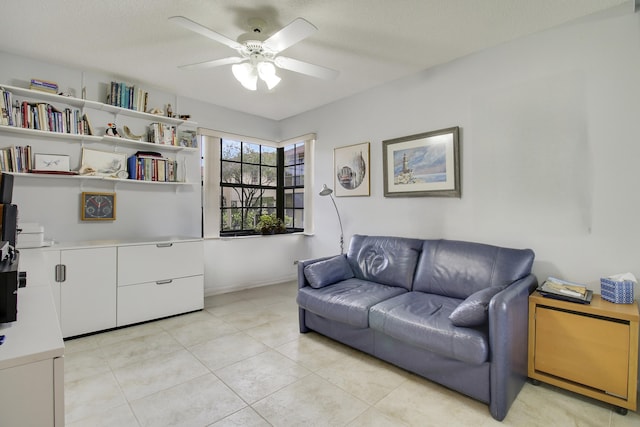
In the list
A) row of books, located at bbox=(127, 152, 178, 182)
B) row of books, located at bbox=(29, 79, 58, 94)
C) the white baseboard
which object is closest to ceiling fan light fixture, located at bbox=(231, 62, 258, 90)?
row of books, located at bbox=(127, 152, 178, 182)

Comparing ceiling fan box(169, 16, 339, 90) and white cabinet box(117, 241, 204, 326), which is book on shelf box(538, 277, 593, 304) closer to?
ceiling fan box(169, 16, 339, 90)

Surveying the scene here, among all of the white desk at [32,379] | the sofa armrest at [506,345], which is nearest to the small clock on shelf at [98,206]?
the white desk at [32,379]

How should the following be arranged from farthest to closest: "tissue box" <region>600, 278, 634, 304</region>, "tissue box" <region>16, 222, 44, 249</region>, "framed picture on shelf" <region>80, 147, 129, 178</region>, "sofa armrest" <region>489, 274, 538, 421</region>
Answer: "framed picture on shelf" <region>80, 147, 129, 178</region>
"tissue box" <region>16, 222, 44, 249</region>
"tissue box" <region>600, 278, 634, 304</region>
"sofa armrest" <region>489, 274, 538, 421</region>

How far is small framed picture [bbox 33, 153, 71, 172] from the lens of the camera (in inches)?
113

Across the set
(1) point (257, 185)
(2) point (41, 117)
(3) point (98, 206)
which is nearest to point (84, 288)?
(3) point (98, 206)

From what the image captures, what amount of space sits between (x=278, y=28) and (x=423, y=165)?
5.94ft

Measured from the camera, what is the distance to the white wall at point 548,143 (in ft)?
6.82

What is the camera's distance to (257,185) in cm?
468

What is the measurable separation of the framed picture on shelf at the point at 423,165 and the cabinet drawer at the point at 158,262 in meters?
2.24

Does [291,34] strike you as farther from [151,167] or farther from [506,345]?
[151,167]

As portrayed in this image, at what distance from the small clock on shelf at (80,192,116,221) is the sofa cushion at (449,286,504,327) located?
3402 millimetres

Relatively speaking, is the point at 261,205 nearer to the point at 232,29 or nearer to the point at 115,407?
the point at 232,29

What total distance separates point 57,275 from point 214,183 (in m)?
1.93

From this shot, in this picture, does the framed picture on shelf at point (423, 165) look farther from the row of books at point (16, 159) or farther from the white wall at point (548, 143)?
the row of books at point (16, 159)
